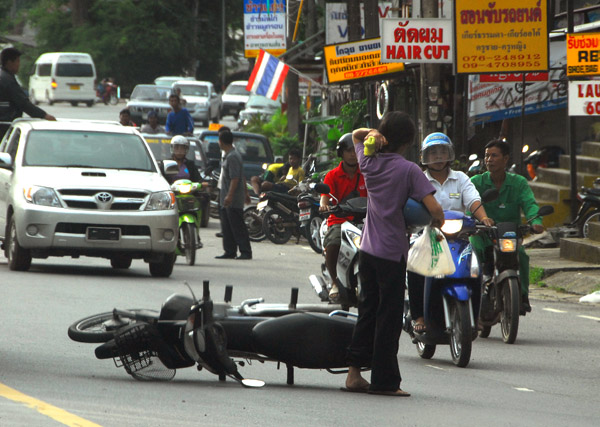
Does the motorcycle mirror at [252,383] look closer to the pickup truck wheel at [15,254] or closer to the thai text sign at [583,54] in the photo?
the pickup truck wheel at [15,254]

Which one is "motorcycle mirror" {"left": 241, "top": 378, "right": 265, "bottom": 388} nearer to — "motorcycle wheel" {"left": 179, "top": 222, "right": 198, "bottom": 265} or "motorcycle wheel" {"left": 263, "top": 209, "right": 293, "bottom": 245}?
"motorcycle wheel" {"left": 179, "top": 222, "right": 198, "bottom": 265}

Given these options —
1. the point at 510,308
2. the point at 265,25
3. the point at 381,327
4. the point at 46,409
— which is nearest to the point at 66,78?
the point at 265,25

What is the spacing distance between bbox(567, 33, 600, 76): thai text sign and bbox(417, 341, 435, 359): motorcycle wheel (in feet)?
28.9

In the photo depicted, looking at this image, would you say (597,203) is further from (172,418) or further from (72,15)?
(72,15)

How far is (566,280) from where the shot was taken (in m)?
→ 16.4

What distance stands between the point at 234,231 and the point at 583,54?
220 inches

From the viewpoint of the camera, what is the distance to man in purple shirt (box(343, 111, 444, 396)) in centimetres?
790

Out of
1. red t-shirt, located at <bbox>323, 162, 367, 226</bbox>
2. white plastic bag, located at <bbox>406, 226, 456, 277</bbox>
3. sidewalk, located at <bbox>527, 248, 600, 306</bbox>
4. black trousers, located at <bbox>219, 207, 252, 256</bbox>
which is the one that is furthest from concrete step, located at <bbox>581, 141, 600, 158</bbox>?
white plastic bag, located at <bbox>406, 226, 456, 277</bbox>

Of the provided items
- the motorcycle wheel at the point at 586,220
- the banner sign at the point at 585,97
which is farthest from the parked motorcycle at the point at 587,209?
the banner sign at the point at 585,97

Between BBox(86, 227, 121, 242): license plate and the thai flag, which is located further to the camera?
the thai flag

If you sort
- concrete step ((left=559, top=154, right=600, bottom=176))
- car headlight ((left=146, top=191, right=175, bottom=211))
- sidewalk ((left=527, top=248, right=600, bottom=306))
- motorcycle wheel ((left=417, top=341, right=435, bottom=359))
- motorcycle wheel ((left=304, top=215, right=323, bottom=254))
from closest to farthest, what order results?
motorcycle wheel ((left=417, top=341, right=435, bottom=359)) → car headlight ((left=146, top=191, right=175, bottom=211)) → sidewalk ((left=527, top=248, right=600, bottom=306)) → motorcycle wheel ((left=304, top=215, right=323, bottom=254)) → concrete step ((left=559, top=154, right=600, bottom=176))

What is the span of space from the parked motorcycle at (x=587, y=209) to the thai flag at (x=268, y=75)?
12.8 meters

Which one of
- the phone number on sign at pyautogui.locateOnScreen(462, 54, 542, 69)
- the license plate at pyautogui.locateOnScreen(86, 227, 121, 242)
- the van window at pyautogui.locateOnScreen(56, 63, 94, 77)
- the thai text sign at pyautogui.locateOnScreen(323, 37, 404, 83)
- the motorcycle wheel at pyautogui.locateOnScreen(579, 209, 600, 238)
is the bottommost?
the motorcycle wheel at pyautogui.locateOnScreen(579, 209, 600, 238)

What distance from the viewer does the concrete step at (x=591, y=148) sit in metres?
23.2
